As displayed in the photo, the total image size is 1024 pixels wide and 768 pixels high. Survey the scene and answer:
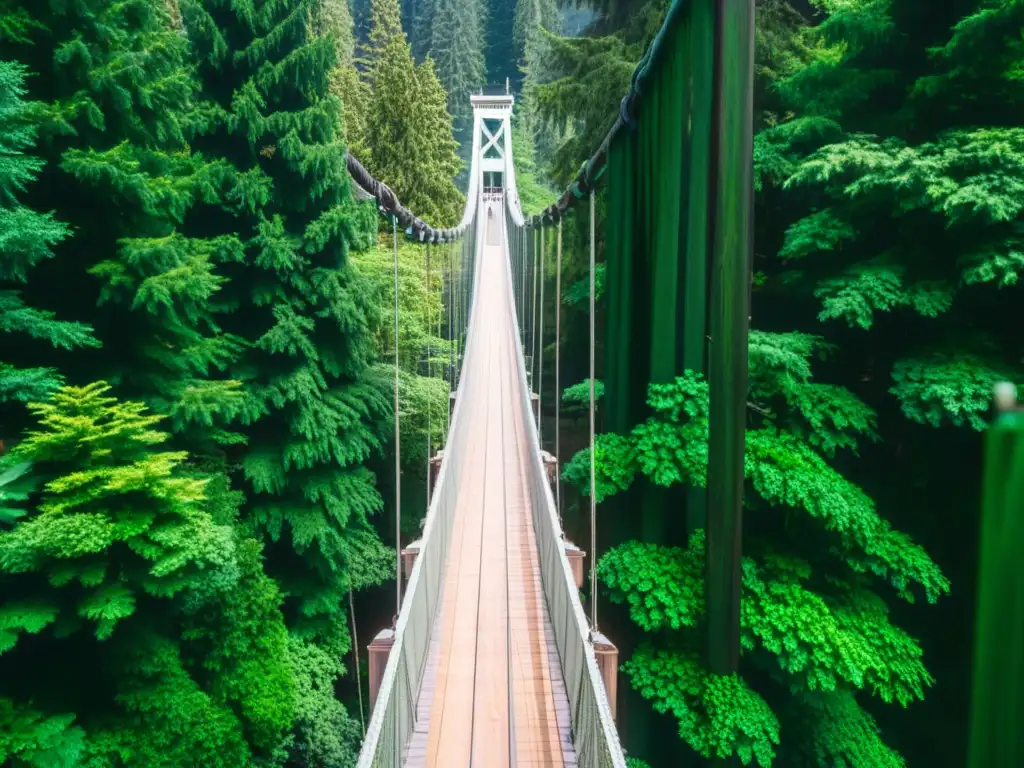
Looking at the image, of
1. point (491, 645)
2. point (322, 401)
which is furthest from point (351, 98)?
point (491, 645)

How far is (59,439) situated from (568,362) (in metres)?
11.3

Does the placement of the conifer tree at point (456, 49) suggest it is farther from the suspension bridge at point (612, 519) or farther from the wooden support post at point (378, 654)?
the wooden support post at point (378, 654)

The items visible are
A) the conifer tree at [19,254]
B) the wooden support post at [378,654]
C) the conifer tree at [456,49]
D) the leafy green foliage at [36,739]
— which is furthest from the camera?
the conifer tree at [456,49]

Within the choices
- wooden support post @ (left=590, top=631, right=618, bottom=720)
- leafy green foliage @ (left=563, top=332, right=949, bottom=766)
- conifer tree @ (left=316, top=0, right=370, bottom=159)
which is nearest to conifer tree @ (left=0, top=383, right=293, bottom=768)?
wooden support post @ (left=590, top=631, right=618, bottom=720)

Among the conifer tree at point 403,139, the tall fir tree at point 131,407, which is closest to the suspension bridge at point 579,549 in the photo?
the tall fir tree at point 131,407

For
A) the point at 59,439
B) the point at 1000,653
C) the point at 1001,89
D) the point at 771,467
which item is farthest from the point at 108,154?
the point at 1001,89

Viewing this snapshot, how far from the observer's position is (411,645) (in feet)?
14.1

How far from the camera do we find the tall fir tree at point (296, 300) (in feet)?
24.1

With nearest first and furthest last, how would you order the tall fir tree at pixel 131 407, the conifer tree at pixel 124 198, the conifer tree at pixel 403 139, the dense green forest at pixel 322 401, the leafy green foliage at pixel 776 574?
the tall fir tree at pixel 131 407, the dense green forest at pixel 322 401, the leafy green foliage at pixel 776 574, the conifer tree at pixel 124 198, the conifer tree at pixel 403 139

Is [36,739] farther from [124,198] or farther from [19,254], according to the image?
[124,198]

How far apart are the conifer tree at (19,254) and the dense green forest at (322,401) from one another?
1.1 inches

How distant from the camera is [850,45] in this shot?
6199 mm

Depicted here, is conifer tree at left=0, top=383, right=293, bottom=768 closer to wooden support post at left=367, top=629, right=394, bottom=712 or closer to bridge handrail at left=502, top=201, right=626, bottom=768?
wooden support post at left=367, top=629, right=394, bottom=712

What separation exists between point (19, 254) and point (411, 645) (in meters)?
3.84
